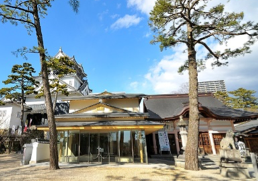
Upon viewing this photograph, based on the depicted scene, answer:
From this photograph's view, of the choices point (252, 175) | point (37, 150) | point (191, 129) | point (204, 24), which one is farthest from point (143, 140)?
point (204, 24)

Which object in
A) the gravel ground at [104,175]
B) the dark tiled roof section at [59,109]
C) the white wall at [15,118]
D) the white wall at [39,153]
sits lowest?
the gravel ground at [104,175]

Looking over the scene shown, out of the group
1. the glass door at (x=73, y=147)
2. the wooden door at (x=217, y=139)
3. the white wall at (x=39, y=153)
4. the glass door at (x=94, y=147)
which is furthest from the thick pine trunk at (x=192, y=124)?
the white wall at (x=39, y=153)

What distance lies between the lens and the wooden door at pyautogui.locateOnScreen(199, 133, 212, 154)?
14.3 meters

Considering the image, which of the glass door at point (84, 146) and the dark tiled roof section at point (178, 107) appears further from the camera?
the dark tiled roof section at point (178, 107)

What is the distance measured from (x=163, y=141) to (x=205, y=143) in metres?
4.23

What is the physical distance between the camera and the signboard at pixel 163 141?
14.0 metres

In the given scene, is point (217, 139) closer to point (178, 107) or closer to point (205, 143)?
point (205, 143)

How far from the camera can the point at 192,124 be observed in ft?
27.5

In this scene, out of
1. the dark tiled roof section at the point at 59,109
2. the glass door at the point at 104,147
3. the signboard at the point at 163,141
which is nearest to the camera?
the glass door at the point at 104,147

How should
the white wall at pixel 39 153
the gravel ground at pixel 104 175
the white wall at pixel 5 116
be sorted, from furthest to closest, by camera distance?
the white wall at pixel 5 116
the white wall at pixel 39 153
the gravel ground at pixel 104 175

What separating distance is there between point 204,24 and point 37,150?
13.8 meters

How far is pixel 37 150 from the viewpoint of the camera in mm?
10102

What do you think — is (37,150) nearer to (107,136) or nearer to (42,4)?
(107,136)

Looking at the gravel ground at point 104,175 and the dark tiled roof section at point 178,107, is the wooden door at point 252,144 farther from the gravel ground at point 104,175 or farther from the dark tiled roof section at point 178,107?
the gravel ground at point 104,175
